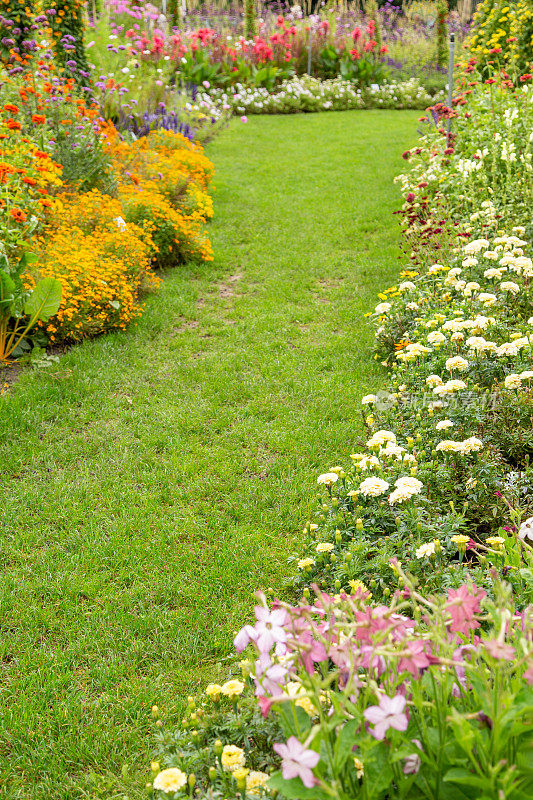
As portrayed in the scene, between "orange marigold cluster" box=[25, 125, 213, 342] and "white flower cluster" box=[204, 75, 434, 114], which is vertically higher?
"white flower cluster" box=[204, 75, 434, 114]

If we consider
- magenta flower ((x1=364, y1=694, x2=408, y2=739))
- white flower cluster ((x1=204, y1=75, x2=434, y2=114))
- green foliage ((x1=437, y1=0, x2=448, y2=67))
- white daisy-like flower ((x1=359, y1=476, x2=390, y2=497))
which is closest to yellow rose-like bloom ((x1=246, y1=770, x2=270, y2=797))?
magenta flower ((x1=364, y1=694, x2=408, y2=739))

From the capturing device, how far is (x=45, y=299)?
4.16 meters

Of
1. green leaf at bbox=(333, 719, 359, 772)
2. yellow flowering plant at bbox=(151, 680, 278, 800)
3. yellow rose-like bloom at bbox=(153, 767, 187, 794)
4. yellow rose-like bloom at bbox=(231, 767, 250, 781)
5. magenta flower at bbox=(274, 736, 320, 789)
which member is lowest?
yellow flowering plant at bbox=(151, 680, 278, 800)

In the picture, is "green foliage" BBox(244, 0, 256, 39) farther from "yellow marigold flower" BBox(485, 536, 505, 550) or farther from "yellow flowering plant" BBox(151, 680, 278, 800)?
"yellow flowering plant" BBox(151, 680, 278, 800)

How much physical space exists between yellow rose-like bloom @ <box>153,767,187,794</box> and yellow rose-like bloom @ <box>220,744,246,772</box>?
110 mm

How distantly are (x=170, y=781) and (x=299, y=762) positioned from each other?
45 centimetres

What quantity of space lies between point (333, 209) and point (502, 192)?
2.73 meters

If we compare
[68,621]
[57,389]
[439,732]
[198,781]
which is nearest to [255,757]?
[198,781]

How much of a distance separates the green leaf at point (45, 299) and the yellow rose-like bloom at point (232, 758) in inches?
133

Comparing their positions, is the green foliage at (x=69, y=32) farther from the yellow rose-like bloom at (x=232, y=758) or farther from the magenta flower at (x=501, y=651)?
the magenta flower at (x=501, y=651)

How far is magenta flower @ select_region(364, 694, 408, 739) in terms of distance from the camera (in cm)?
105

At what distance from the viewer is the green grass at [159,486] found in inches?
88.7

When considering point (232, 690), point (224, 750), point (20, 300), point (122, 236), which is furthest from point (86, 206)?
point (224, 750)

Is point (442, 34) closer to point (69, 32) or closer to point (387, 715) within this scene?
point (69, 32)
